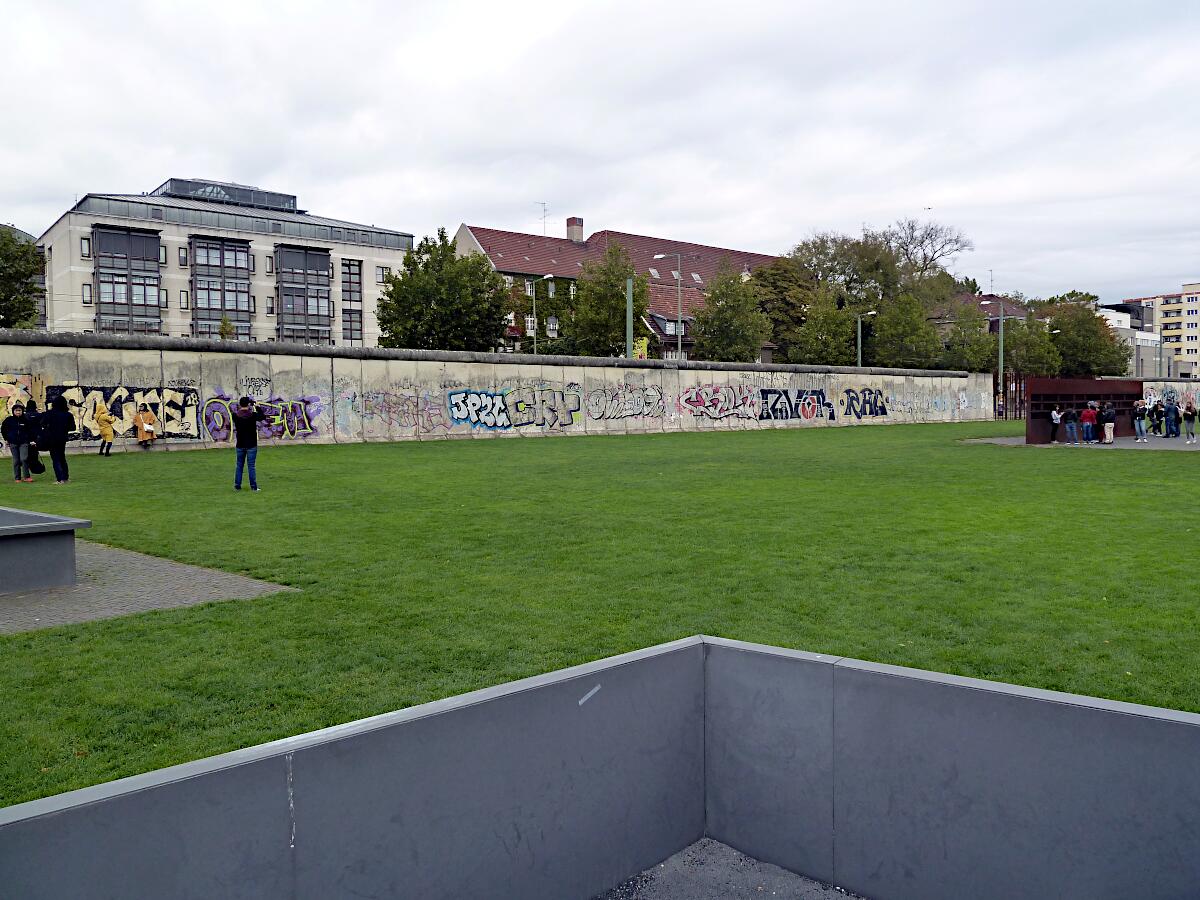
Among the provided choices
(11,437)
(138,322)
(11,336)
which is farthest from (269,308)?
(11,437)

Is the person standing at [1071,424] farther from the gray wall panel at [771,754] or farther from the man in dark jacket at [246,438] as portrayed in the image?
the gray wall panel at [771,754]

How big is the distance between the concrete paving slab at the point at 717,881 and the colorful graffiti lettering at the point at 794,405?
137 feet

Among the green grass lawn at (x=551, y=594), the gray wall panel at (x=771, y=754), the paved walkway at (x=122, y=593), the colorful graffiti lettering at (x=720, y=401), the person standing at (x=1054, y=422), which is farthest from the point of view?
the colorful graffiti lettering at (x=720, y=401)

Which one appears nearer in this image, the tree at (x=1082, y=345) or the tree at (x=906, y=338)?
the tree at (x=906, y=338)

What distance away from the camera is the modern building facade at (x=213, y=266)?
238 feet

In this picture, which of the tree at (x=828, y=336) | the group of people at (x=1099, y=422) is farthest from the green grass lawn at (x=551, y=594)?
the tree at (x=828, y=336)

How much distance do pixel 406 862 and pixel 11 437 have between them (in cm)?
1853

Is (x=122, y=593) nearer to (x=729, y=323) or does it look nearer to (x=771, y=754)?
(x=771, y=754)

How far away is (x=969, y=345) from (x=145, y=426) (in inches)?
2235

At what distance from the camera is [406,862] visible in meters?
3.15

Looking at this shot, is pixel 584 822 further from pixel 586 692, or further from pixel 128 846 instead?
pixel 128 846

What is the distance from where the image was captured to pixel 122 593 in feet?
26.7

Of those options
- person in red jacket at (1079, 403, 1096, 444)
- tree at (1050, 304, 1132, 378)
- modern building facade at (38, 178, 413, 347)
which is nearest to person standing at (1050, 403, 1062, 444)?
person in red jacket at (1079, 403, 1096, 444)

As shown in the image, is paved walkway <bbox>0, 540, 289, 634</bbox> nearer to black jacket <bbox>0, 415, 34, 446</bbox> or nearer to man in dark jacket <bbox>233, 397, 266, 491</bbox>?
man in dark jacket <bbox>233, 397, 266, 491</bbox>
